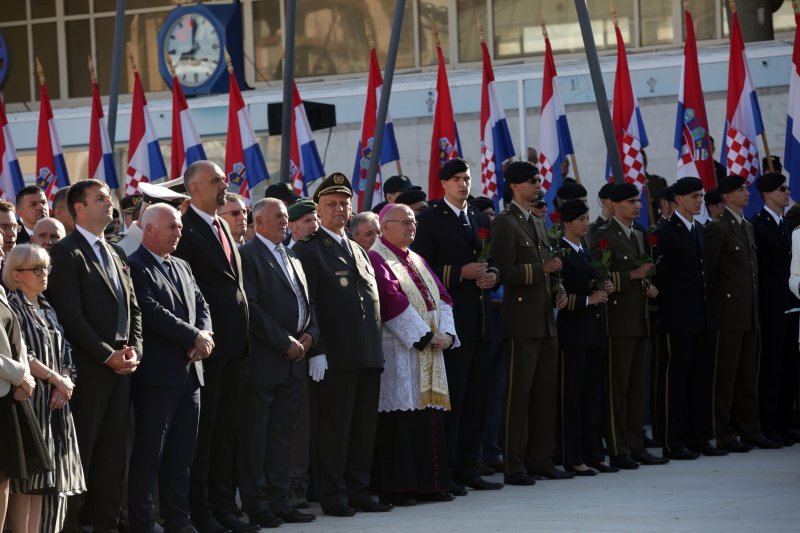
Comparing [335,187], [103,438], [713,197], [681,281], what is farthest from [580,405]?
[103,438]

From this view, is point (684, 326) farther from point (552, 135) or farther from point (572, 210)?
point (552, 135)

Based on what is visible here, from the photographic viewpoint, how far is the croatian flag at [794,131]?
46.2ft

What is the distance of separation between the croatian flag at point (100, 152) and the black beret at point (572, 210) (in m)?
5.82

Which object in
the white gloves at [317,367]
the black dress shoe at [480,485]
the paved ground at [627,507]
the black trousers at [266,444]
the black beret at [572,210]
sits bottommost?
→ the paved ground at [627,507]

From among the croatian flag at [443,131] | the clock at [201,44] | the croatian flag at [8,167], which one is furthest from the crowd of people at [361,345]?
the clock at [201,44]

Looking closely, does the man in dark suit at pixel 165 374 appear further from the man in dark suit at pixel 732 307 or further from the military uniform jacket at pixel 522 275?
the man in dark suit at pixel 732 307

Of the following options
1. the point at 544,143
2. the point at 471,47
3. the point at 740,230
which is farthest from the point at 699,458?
the point at 471,47

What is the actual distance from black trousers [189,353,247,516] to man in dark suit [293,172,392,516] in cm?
65

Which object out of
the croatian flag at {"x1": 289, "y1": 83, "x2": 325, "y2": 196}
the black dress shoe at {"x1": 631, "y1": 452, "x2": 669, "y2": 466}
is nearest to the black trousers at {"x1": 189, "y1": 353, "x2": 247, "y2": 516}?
the black dress shoe at {"x1": 631, "y1": 452, "x2": 669, "y2": 466}

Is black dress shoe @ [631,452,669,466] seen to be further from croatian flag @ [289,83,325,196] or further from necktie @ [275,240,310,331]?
croatian flag @ [289,83,325,196]

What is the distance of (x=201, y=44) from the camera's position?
69.8 feet

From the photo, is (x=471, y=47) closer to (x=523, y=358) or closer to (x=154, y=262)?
(x=523, y=358)

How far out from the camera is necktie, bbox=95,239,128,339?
7.85m

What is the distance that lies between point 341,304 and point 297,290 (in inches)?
15.3
